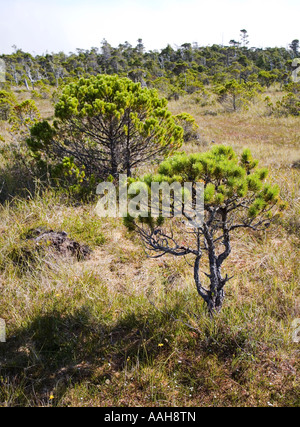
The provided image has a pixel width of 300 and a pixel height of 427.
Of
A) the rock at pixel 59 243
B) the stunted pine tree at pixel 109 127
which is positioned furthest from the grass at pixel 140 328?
the stunted pine tree at pixel 109 127

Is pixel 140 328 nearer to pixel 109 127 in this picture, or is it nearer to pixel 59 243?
pixel 59 243

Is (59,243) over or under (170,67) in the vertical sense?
under

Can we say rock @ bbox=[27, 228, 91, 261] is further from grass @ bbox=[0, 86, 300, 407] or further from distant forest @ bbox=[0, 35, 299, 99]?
distant forest @ bbox=[0, 35, 299, 99]

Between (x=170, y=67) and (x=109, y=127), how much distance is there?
32.5 metres

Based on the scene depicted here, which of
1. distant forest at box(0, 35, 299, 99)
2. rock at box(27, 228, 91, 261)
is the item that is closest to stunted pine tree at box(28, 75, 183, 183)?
rock at box(27, 228, 91, 261)

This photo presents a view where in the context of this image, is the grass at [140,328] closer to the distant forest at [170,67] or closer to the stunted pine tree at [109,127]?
the stunted pine tree at [109,127]

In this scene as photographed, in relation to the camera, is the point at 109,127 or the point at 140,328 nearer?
the point at 140,328

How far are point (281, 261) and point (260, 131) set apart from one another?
10.2 meters

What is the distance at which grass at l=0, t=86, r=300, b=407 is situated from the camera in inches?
76.2

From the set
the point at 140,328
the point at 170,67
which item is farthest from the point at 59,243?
the point at 170,67

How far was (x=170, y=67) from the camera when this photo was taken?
3281cm

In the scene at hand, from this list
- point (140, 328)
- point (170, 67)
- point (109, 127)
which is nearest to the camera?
point (140, 328)

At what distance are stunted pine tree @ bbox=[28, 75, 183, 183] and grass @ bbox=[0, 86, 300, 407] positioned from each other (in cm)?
173

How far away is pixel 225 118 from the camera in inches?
580
